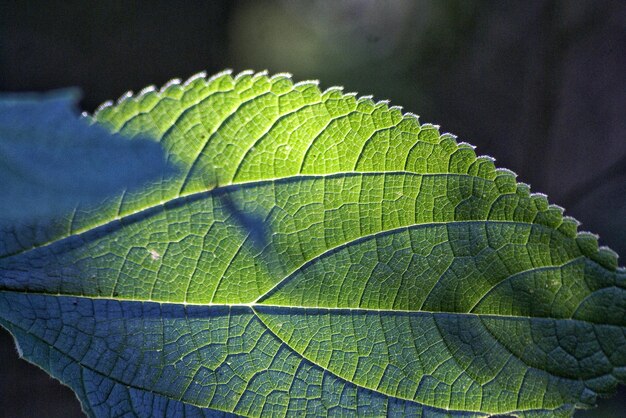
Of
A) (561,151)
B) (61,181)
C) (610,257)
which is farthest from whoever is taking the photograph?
(561,151)

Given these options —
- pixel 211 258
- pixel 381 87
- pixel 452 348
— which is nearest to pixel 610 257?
pixel 452 348

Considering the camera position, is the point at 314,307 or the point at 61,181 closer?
the point at 61,181

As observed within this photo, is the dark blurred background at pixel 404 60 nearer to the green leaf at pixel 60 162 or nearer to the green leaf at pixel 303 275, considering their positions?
the green leaf at pixel 303 275

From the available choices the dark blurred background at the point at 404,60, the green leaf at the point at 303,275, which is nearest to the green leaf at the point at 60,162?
the green leaf at the point at 303,275

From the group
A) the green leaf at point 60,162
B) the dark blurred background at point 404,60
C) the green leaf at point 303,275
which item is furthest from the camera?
the dark blurred background at point 404,60

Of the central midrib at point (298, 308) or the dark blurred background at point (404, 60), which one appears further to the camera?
the dark blurred background at point (404, 60)

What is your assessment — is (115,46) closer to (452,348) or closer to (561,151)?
(561,151)

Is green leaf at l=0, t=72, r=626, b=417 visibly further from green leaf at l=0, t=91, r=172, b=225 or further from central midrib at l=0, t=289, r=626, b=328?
green leaf at l=0, t=91, r=172, b=225
